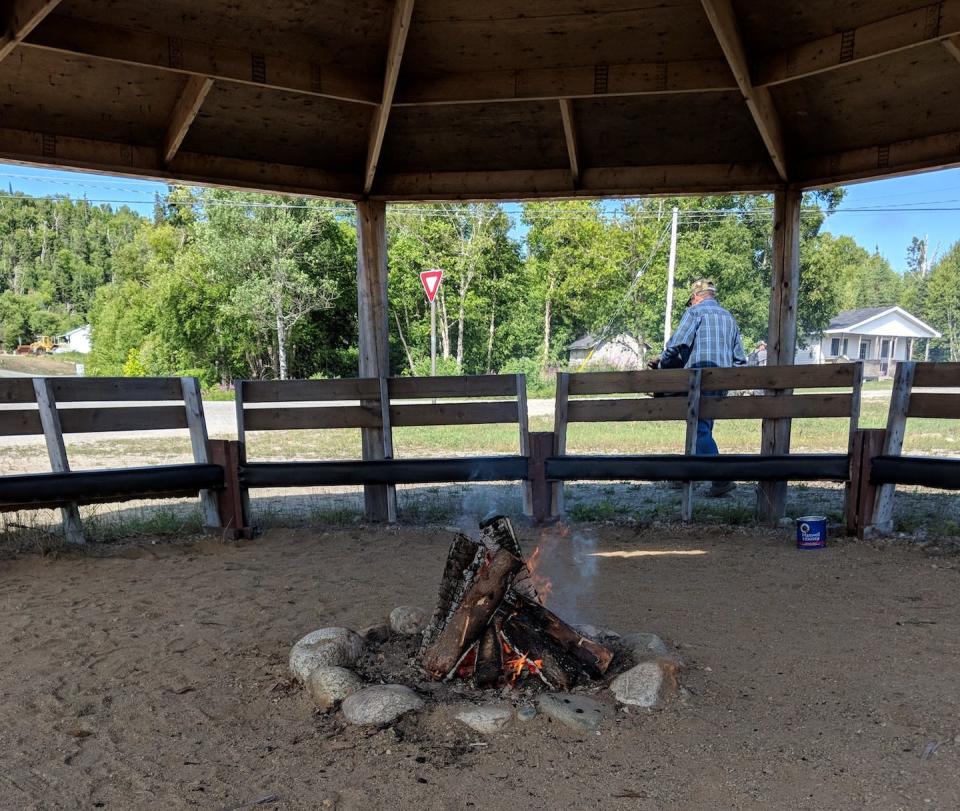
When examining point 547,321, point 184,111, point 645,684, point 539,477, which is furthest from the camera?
point 547,321

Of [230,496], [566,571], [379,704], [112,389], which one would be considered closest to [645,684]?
[379,704]

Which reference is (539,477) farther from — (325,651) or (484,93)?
(325,651)

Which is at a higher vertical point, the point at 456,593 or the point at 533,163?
the point at 533,163

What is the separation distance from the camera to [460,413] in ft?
21.5

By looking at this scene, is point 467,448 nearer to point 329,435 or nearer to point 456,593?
point 329,435

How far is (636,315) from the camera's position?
3591cm

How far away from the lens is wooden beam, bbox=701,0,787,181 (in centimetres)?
484

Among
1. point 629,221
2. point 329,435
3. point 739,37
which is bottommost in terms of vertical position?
point 329,435

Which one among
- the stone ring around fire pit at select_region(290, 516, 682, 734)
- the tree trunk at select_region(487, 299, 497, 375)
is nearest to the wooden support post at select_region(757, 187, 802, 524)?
the stone ring around fire pit at select_region(290, 516, 682, 734)

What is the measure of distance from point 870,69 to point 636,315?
30.6 metres

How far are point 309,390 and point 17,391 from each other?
7.19ft

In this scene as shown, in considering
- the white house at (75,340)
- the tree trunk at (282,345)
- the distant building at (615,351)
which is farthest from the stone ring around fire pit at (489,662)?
the white house at (75,340)

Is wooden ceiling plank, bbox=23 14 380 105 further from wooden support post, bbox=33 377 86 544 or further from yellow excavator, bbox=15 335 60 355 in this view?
yellow excavator, bbox=15 335 60 355

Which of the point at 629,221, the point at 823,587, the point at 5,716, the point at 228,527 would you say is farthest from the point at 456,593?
the point at 629,221
